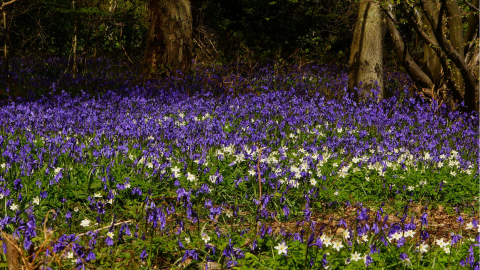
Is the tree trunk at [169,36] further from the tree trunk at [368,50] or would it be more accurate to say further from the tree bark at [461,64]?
the tree bark at [461,64]

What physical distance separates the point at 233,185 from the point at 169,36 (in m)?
6.84

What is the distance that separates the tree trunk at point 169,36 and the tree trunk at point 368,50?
4.00 meters

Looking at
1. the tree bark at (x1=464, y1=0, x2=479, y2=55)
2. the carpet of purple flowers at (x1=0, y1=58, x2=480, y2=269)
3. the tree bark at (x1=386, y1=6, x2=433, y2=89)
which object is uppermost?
the tree bark at (x1=464, y1=0, x2=479, y2=55)

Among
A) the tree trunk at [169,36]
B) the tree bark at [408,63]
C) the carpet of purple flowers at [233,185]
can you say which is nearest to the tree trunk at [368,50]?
the tree bark at [408,63]

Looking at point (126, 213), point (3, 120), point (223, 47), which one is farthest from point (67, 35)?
point (126, 213)

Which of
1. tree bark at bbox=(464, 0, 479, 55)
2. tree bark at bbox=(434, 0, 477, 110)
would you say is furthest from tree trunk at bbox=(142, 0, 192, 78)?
tree bark at bbox=(464, 0, 479, 55)

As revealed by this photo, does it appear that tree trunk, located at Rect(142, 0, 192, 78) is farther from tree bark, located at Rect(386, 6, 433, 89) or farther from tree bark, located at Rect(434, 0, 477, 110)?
tree bark, located at Rect(434, 0, 477, 110)

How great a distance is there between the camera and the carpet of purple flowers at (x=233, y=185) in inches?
106

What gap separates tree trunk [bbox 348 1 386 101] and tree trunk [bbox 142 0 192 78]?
4.00 metres

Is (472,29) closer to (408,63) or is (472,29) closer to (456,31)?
(456,31)

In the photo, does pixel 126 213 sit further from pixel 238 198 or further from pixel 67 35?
pixel 67 35

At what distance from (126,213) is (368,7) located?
7245 millimetres

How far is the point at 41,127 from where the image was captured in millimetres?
5812

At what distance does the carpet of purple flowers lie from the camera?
8.81 feet
